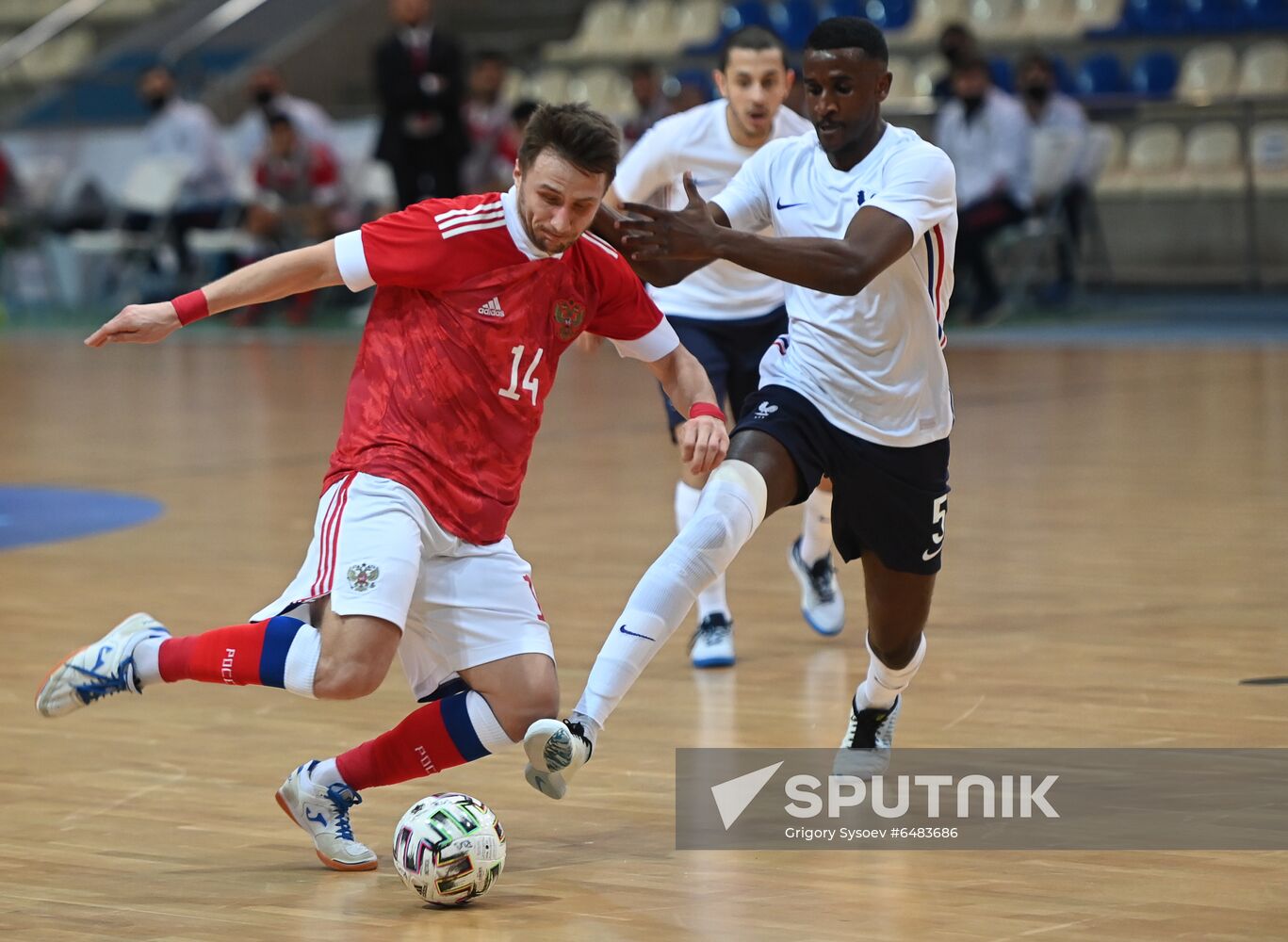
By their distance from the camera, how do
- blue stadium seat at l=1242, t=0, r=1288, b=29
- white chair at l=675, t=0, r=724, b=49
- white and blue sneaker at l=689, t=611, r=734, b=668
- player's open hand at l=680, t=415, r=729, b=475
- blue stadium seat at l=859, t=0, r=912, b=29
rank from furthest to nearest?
white chair at l=675, t=0, r=724, b=49, blue stadium seat at l=859, t=0, r=912, b=29, blue stadium seat at l=1242, t=0, r=1288, b=29, white and blue sneaker at l=689, t=611, r=734, b=668, player's open hand at l=680, t=415, r=729, b=475

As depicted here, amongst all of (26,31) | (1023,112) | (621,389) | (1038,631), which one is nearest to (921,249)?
(1038,631)

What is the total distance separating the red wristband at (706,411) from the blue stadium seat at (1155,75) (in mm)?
13956

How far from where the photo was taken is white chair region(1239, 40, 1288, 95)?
55.1 ft

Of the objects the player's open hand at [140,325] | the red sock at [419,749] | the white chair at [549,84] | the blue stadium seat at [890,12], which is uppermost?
the player's open hand at [140,325]

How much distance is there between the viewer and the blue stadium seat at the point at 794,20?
19.1 meters

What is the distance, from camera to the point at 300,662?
3.94 metres

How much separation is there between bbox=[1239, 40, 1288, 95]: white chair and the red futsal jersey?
45.4 feet

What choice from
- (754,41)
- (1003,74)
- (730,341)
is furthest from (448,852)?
(1003,74)

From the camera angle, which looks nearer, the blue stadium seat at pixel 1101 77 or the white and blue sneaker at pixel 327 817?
the white and blue sneaker at pixel 327 817

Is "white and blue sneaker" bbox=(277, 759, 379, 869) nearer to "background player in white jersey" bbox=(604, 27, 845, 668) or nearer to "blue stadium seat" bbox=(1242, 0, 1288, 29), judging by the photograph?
"background player in white jersey" bbox=(604, 27, 845, 668)

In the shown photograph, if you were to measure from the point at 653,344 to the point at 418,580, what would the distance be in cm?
74

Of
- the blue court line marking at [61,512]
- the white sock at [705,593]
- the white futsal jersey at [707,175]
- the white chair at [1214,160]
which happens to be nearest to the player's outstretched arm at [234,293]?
the white sock at [705,593]

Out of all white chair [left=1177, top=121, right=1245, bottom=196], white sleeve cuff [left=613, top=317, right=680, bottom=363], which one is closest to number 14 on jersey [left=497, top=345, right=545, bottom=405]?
white sleeve cuff [left=613, top=317, right=680, bottom=363]

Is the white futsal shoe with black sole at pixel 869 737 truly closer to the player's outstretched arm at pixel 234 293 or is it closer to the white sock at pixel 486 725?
the white sock at pixel 486 725
